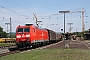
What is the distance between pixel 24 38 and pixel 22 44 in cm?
92

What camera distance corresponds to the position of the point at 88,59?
18797 mm

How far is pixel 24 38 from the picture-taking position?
117 feet

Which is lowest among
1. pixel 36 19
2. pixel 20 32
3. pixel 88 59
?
pixel 88 59

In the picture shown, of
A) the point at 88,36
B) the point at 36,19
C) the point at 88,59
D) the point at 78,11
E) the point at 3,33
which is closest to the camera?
the point at 88,59

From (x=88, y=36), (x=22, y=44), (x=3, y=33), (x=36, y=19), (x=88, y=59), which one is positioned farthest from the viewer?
(x=88, y=36)

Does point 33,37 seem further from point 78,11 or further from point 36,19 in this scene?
point 78,11

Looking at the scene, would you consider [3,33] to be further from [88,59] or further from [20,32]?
[88,59]

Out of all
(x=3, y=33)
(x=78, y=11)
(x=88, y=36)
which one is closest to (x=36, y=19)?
(x=78, y=11)

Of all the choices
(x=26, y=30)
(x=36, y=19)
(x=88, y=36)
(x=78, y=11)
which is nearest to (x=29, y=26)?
(x=26, y=30)

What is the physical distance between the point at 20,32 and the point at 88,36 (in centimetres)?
9824

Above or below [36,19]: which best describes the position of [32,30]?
below

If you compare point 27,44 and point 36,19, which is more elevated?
point 36,19

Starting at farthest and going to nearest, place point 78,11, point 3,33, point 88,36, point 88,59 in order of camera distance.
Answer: point 88,36 → point 3,33 → point 78,11 → point 88,59

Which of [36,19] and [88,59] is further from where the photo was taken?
[36,19]
